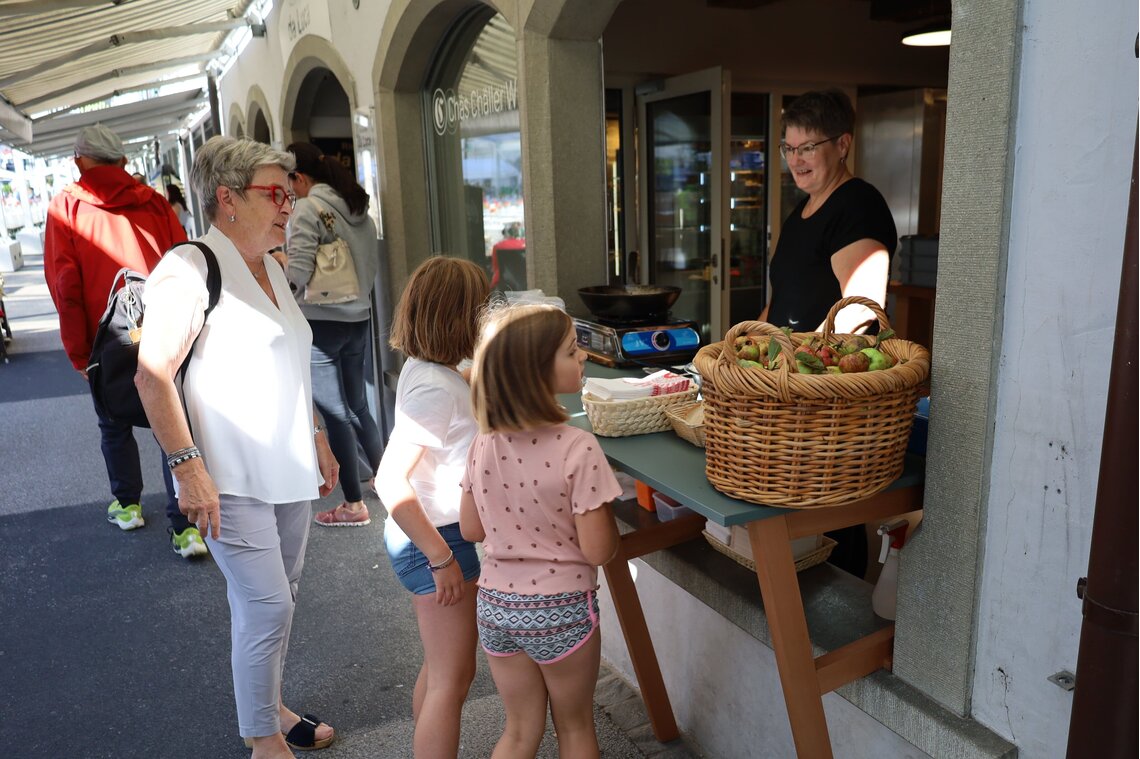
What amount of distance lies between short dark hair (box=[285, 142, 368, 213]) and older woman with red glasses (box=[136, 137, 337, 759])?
6.84 feet

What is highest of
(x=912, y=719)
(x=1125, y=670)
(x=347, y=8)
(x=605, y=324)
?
(x=347, y=8)

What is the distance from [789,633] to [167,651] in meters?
2.57

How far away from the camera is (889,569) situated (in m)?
2.10

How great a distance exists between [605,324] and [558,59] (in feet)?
3.64

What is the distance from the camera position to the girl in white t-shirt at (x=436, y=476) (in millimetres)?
1950

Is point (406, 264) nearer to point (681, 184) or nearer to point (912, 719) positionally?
point (681, 184)

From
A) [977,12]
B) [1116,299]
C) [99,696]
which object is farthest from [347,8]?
[1116,299]

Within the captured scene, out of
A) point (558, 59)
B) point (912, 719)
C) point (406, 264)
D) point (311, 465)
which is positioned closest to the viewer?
point (912, 719)

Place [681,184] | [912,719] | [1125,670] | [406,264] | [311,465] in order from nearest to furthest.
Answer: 1. [1125,670]
2. [912,719]
3. [311,465]
4. [406,264]
5. [681,184]

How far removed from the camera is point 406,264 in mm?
5262

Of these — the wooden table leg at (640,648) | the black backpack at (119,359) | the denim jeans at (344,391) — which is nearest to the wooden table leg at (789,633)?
the wooden table leg at (640,648)

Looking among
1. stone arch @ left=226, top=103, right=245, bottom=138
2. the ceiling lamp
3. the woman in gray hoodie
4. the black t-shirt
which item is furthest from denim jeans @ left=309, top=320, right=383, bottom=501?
stone arch @ left=226, top=103, right=245, bottom=138

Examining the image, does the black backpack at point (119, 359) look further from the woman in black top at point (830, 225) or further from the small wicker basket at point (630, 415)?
the woman in black top at point (830, 225)

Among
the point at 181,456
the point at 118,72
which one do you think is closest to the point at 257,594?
the point at 181,456
